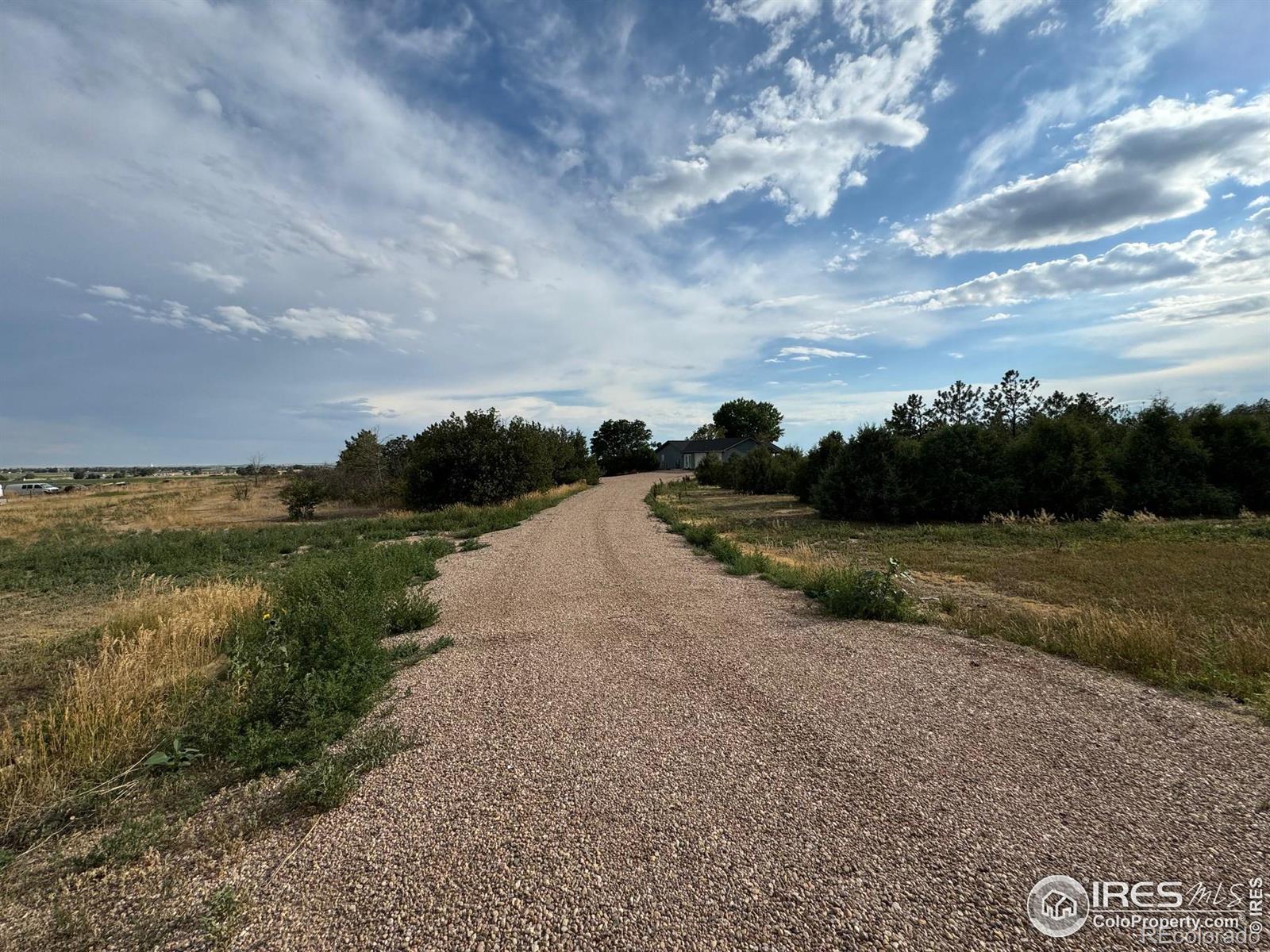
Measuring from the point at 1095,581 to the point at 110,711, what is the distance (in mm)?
13461

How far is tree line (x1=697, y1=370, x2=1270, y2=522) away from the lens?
1930 centimetres

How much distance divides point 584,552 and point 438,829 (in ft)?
34.1

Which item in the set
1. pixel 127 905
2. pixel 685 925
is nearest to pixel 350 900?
pixel 127 905

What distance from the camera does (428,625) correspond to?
7.37 meters

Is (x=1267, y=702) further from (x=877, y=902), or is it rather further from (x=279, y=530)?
(x=279, y=530)

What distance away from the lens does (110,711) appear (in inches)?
156

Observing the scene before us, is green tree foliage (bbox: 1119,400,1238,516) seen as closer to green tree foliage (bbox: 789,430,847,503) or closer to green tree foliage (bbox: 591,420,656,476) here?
green tree foliage (bbox: 789,430,847,503)

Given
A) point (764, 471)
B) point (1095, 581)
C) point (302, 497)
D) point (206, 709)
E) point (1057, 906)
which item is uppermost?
point (764, 471)

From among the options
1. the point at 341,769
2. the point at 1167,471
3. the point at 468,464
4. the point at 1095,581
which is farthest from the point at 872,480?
the point at 341,769

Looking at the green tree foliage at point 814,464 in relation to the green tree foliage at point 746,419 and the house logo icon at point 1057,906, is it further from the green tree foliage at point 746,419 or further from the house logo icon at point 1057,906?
the green tree foliage at point 746,419

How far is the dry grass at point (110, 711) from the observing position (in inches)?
134

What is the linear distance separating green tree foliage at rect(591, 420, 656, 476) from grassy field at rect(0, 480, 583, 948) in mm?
71524

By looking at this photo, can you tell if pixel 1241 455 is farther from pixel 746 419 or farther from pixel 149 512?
pixel 746 419

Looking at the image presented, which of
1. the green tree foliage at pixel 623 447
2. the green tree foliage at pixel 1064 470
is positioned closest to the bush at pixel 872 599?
the green tree foliage at pixel 1064 470
